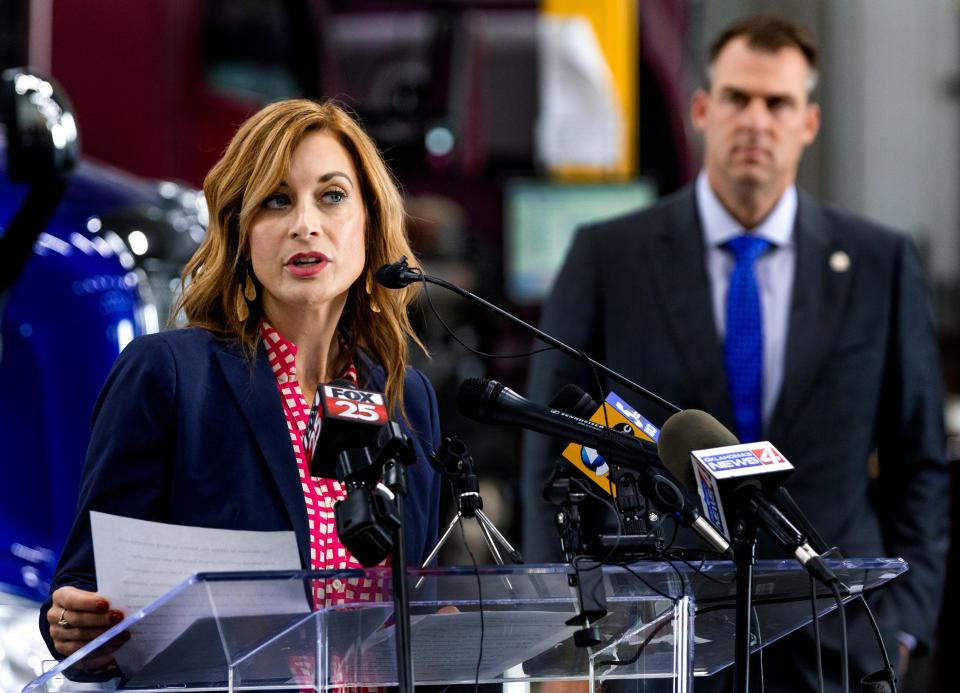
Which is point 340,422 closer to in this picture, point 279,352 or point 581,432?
point 581,432

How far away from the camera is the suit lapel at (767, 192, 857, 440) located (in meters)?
3.35

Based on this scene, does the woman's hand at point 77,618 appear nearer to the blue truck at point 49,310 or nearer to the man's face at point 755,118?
the blue truck at point 49,310

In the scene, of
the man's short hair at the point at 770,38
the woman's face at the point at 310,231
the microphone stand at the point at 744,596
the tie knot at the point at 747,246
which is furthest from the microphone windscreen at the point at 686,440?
the man's short hair at the point at 770,38

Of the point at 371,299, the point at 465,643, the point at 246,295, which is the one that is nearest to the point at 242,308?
the point at 246,295

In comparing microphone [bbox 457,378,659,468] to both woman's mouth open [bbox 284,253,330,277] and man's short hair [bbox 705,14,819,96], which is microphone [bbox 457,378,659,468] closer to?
woman's mouth open [bbox 284,253,330,277]

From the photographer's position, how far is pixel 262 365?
2.36 m

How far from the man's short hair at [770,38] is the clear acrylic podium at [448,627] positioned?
171 centimetres

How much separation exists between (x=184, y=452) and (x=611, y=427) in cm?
60

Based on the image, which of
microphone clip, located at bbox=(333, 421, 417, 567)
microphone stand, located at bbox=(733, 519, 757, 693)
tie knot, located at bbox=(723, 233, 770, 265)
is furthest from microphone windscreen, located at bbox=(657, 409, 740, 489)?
tie knot, located at bbox=(723, 233, 770, 265)

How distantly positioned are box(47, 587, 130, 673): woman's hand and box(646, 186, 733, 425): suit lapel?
1580 millimetres

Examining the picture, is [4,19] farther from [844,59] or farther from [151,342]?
[844,59]

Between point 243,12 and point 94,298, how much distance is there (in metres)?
2.79

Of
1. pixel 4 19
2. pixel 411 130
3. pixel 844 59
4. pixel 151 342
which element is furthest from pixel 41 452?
pixel 844 59

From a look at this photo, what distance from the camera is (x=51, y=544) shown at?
3535mm
